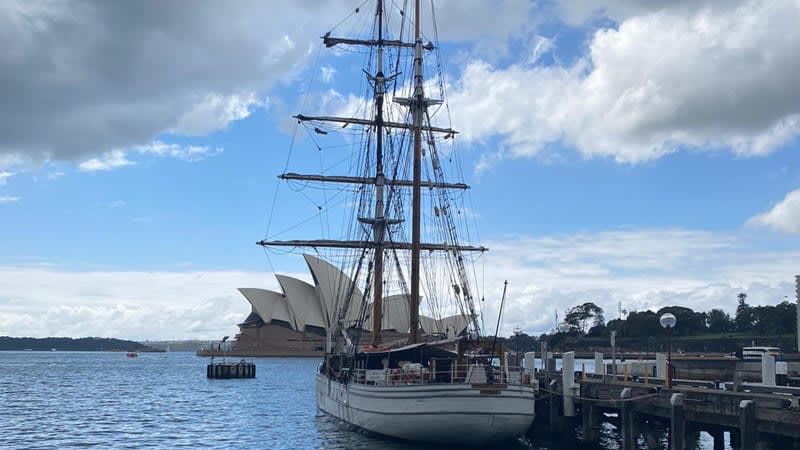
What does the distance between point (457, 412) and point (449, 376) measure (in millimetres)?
3362

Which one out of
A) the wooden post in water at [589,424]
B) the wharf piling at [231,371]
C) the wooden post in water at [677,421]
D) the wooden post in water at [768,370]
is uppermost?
the wooden post in water at [768,370]

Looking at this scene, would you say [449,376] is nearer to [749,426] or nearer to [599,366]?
[599,366]

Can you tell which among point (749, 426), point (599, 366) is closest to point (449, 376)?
point (599, 366)

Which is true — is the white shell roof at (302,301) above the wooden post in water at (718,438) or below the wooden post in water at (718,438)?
above

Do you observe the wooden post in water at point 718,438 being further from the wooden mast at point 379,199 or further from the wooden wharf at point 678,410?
the wooden mast at point 379,199

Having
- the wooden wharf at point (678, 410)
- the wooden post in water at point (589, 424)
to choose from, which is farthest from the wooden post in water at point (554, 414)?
the wooden post in water at point (589, 424)

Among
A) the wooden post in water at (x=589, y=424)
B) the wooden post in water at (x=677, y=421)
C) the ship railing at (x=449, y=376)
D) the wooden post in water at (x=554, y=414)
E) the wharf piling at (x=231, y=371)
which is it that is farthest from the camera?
the wharf piling at (x=231, y=371)

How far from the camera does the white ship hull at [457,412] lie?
2759cm

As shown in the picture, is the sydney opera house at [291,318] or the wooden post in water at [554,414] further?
the sydney opera house at [291,318]

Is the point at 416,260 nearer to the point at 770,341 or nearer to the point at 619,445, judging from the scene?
the point at 619,445

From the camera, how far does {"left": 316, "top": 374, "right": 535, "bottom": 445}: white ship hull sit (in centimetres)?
2759

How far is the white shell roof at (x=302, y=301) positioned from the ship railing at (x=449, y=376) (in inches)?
5215

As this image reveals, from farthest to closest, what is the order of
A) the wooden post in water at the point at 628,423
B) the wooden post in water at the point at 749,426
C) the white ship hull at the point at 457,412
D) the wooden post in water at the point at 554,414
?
the wooden post in water at the point at 554,414
the white ship hull at the point at 457,412
the wooden post in water at the point at 628,423
the wooden post in water at the point at 749,426

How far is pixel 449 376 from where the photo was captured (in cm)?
3102
